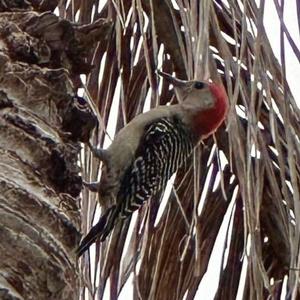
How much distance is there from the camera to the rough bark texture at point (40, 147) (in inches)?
77.8

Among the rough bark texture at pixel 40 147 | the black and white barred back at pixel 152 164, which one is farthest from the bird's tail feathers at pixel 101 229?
the rough bark texture at pixel 40 147

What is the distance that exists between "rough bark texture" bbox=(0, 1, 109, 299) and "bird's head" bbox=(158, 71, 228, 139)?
1.05 meters

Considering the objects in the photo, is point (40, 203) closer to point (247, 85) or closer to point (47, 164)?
point (47, 164)

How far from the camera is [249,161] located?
2.28 m

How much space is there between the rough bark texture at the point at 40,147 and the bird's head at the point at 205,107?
1.05 metres

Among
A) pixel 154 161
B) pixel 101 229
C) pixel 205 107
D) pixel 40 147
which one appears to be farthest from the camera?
pixel 205 107

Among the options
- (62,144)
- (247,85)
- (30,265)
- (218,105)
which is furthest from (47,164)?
(218,105)

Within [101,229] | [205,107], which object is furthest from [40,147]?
[205,107]

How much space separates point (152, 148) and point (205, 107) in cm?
42

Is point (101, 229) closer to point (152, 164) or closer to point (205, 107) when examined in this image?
point (152, 164)

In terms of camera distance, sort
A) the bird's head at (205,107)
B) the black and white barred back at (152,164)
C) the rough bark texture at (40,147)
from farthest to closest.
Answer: the bird's head at (205,107), the black and white barred back at (152,164), the rough bark texture at (40,147)

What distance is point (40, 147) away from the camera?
2150mm

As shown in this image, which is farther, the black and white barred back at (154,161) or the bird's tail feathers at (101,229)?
the black and white barred back at (154,161)

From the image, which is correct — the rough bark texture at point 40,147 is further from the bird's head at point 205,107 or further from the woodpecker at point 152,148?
the bird's head at point 205,107
